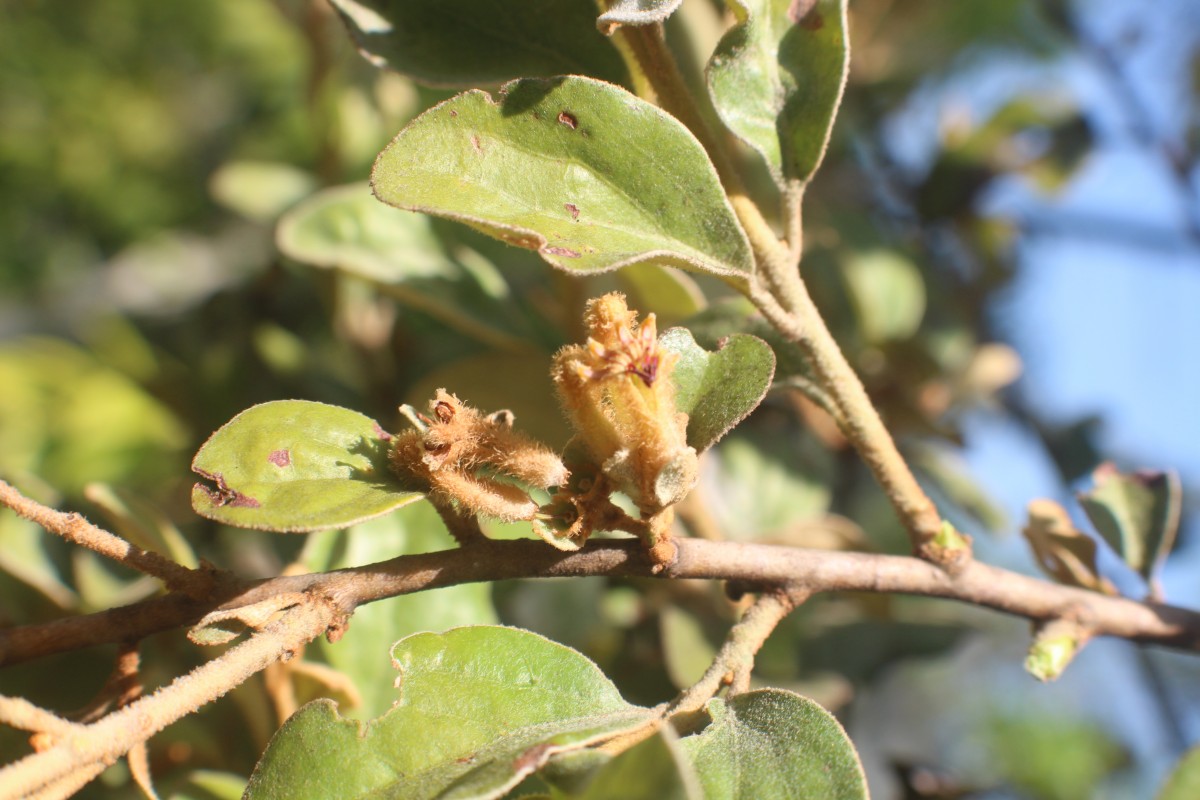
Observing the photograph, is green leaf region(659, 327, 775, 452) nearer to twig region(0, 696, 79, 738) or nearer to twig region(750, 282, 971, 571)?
twig region(750, 282, 971, 571)

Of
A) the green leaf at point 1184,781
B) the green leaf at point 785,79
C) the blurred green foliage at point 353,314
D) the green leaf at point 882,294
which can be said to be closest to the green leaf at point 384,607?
the blurred green foliage at point 353,314

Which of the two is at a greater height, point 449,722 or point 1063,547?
point 449,722

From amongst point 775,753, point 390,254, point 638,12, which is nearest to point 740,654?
point 775,753

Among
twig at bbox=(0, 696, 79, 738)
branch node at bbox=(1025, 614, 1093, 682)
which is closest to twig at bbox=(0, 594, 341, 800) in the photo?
twig at bbox=(0, 696, 79, 738)

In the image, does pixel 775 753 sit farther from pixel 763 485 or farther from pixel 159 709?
pixel 763 485

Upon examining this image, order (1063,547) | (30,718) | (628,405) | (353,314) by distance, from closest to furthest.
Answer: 1. (30,718)
2. (628,405)
3. (1063,547)
4. (353,314)

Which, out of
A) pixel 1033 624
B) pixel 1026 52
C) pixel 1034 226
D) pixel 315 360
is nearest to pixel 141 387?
pixel 315 360
